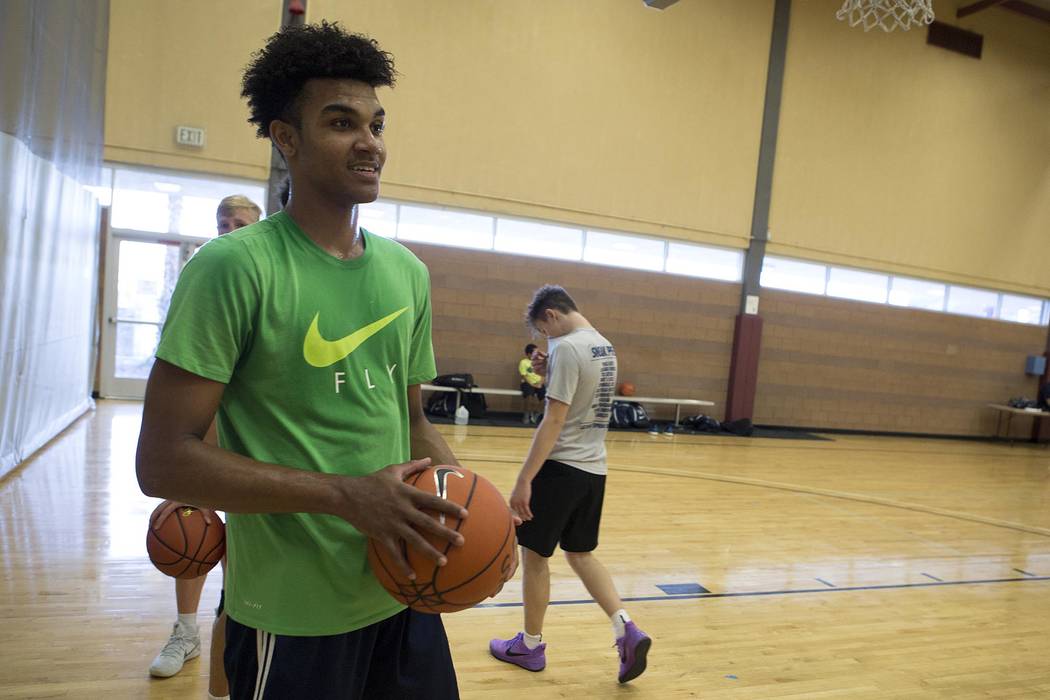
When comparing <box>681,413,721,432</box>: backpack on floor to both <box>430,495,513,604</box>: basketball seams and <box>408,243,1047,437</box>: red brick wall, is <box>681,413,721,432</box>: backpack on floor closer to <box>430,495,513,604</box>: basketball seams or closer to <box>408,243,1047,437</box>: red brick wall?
<box>408,243,1047,437</box>: red brick wall

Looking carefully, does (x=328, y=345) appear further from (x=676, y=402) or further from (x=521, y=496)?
(x=676, y=402)

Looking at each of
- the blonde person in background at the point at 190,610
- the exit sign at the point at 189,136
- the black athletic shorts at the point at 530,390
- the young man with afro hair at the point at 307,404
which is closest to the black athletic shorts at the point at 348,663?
the young man with afro hair at the point at 307,404

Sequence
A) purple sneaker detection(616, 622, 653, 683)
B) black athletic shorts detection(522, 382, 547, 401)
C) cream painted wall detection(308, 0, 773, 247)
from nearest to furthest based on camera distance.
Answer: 1. purple sneaker detection(616, 622, 653, 683)
2. cream painted wall detection(308, 0, 773, 247)
3. black athletic shorts detection(522, 382, 547, 401)

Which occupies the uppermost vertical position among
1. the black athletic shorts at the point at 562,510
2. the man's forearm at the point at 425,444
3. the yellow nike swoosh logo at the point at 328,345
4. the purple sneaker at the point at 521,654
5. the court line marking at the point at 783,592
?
the yellow nike swoosh logo at the point at 328,345

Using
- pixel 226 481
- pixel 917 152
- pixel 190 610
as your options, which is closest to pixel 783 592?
pixel 190 610

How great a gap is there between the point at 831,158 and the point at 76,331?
427 inches

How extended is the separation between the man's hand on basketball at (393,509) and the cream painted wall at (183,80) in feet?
28.4

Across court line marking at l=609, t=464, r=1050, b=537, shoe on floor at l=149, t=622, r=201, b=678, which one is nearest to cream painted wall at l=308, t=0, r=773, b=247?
court line marking at l=609, t=464, r=1050, b=537

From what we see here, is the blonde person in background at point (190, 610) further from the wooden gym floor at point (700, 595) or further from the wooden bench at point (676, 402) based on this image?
the wooden bench at point (676, 402)

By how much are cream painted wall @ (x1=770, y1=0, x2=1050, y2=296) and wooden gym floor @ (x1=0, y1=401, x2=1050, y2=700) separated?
607 cm

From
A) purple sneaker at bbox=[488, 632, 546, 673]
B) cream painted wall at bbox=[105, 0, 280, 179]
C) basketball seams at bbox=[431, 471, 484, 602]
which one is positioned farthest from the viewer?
cream painted wall at bbox=[105, 0, 280, 179]

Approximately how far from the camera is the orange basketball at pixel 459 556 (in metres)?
1.22

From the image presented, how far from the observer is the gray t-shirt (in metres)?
3.08

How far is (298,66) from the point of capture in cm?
129
